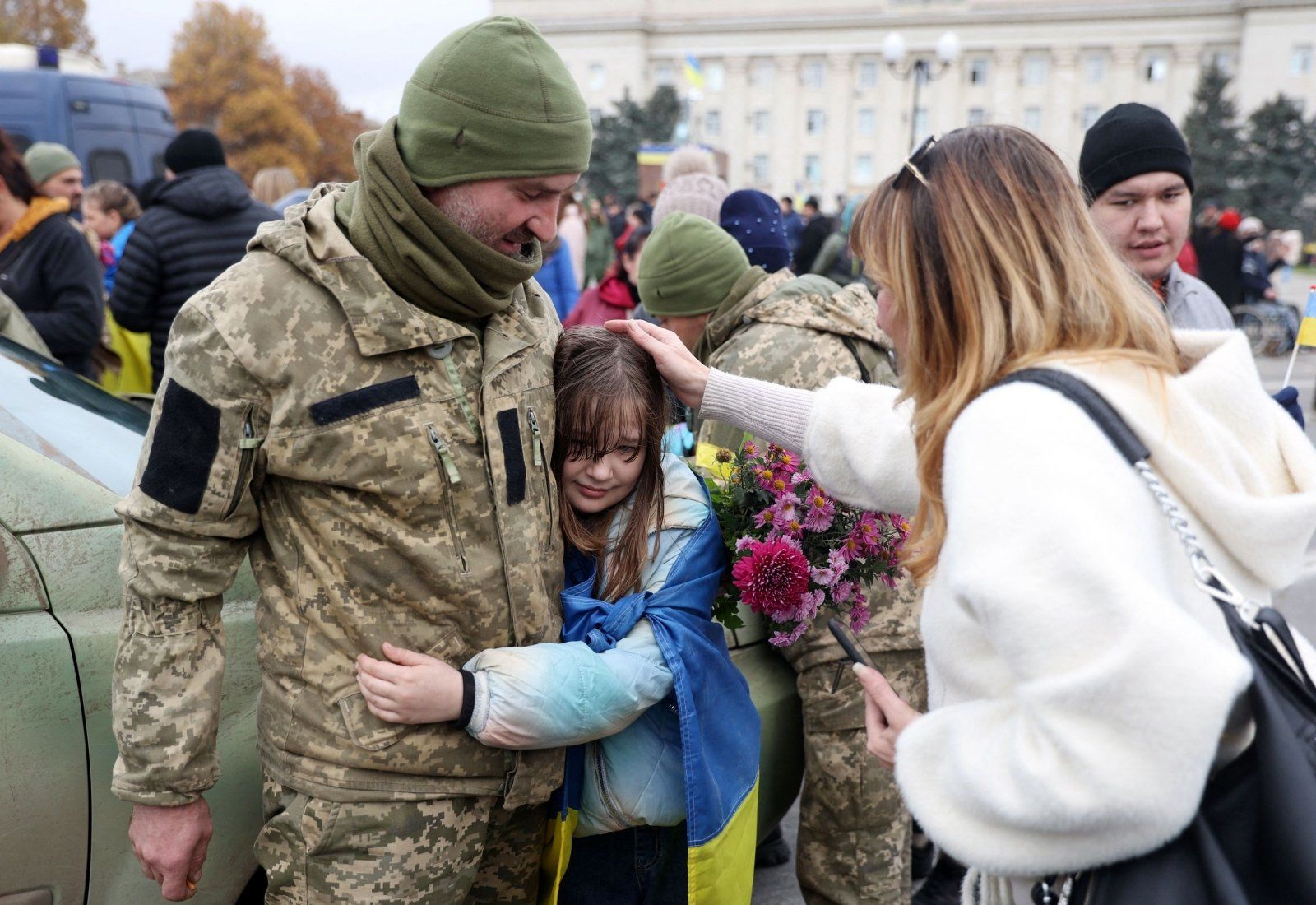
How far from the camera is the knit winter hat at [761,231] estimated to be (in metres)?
4.13

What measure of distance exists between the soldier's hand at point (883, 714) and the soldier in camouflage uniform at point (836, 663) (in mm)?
1037

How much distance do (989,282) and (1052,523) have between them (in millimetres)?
438

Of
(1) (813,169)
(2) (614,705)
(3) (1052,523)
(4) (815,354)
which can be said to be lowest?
(1) (813,169)

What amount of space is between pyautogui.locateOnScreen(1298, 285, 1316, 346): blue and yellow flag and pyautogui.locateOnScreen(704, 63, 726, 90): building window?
75728 mm

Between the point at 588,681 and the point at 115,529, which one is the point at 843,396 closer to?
the point at 588,681

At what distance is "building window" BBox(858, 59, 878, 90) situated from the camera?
236 ft

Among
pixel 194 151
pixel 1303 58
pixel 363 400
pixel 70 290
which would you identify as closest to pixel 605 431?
pixel 363 400

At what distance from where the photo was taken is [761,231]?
4.14 meters

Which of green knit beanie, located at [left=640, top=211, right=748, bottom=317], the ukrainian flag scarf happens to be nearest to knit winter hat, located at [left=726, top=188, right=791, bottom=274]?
green knit beanie, located at [left=640, top=211, right=748, bottom=317]

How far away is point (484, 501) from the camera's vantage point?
79.8 inches

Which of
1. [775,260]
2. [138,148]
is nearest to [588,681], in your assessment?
[775,260]

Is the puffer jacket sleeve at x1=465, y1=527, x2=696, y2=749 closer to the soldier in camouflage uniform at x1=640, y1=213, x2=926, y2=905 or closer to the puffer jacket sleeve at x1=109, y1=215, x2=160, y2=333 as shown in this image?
the soldier in camouflage uniform at x1=640, y1=213, x2=926, y2=905

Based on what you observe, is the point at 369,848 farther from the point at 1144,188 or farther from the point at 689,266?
the point at 1144,188

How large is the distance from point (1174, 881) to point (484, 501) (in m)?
1.25
